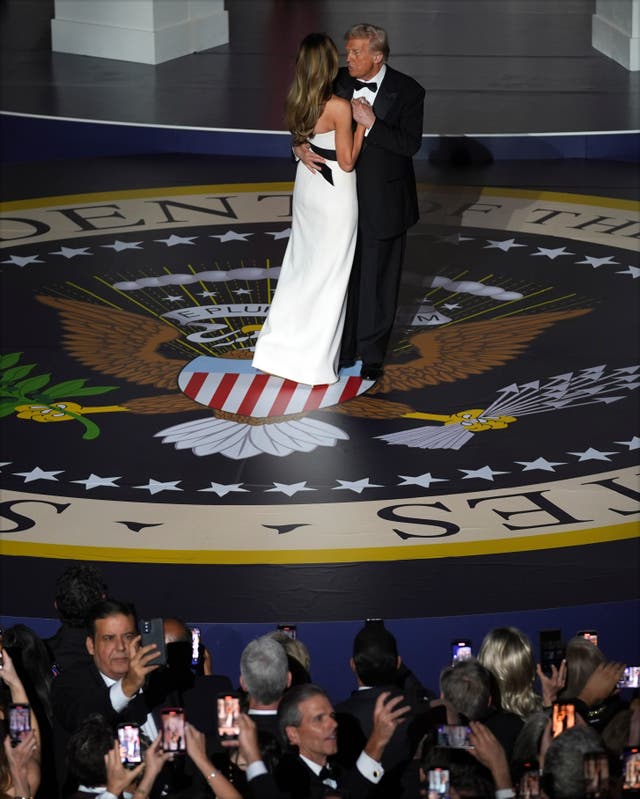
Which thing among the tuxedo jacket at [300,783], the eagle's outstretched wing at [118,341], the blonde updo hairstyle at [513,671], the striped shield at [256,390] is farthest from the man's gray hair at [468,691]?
the eagle's outstretched wing at [118,341]

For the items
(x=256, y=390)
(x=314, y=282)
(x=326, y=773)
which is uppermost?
(x=314, y=282)

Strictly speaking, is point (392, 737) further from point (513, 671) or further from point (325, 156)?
point (325, 156)

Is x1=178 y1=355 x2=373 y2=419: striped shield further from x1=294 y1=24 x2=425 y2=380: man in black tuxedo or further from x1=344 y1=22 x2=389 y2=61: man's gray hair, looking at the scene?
x1=344 y1=22 x2=389 y2=61: man's gray hair

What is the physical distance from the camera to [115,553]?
19.3ft

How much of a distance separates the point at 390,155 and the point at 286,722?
11.1 ft

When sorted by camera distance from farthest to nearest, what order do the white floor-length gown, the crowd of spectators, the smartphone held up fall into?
the white floor-length gown, the smartphone held up, the crowd of spectators

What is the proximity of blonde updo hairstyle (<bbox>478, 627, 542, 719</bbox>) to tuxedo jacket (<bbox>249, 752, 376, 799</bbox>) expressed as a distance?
465mm

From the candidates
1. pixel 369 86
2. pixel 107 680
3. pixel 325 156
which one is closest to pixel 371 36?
pixel 369 86

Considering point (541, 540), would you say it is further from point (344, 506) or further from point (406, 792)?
point (406, 792)

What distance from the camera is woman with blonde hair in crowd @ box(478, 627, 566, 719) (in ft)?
14.2

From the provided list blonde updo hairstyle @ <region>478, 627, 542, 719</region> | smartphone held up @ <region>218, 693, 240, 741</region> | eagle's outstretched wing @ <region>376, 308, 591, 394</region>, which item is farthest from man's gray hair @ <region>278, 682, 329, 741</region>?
eagle's outstretched wing @ <region>376, 308, 591, 394</region>

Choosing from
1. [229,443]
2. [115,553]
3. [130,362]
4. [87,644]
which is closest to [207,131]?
[130,362]

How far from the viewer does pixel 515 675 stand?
434 cm

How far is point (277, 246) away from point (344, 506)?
10.3 ft
